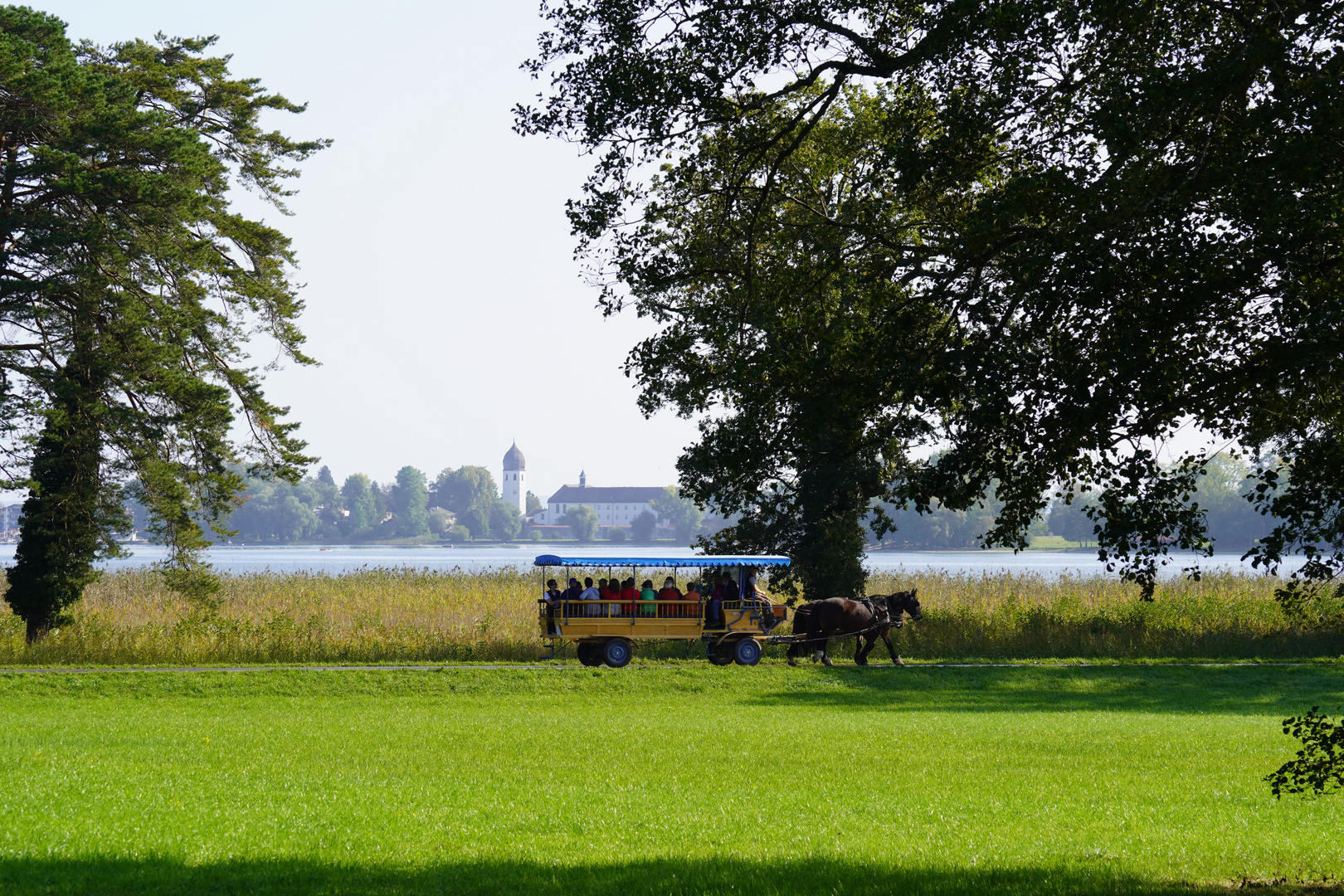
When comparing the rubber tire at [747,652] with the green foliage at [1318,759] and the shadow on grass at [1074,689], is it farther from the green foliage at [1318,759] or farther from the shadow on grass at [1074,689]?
the green foliage at [1318,759]

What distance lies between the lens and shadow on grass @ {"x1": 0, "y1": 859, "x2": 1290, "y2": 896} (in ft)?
29.4

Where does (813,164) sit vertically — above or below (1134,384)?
above

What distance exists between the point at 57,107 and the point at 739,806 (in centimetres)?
2585

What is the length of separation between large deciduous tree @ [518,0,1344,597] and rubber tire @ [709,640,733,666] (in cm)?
1636

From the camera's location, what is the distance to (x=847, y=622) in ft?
99.6

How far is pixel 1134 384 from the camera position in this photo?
30.2 ft

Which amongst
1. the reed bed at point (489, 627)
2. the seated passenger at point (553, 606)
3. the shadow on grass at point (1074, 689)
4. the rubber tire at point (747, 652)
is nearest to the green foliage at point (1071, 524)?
the reed bed at point (489, 627)

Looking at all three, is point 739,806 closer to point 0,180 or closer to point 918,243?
point 918,243

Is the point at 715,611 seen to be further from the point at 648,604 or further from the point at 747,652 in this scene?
the point at 648,604

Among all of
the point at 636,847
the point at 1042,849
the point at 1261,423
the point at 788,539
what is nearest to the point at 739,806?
the point at 636,847

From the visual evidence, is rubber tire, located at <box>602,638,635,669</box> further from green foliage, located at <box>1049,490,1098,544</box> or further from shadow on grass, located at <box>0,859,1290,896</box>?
green foliage, located at <box>1049,490,1098,544</box>

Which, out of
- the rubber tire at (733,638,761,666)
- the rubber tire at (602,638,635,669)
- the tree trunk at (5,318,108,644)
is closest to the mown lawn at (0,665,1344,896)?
the rubber tire at (602,638,635,669)

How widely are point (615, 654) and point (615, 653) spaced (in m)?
0.02

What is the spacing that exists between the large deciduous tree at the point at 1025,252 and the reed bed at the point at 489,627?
18599 mm
